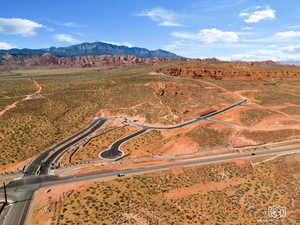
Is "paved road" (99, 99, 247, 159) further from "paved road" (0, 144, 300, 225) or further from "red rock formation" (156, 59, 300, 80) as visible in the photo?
"red rock formation" (156, 59, 300, 80)

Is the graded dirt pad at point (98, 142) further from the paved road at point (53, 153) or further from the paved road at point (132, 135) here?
the paved road at point (53, 153)

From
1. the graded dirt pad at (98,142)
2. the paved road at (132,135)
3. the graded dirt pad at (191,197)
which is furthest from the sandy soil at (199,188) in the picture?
the graded dirt pad at (98,142)

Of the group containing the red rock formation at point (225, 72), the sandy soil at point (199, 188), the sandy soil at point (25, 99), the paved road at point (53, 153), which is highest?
the red rock formation at point (225, 72)

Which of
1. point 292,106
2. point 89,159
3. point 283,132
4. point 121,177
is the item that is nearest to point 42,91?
point 89,159

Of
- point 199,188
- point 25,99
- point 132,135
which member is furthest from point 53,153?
point 25,99

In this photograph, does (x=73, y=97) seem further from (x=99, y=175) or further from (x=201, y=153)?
(x=201, y=153)

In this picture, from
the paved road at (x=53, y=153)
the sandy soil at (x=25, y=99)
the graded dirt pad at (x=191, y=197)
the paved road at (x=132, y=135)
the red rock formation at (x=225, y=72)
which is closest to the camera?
the graded dirt pad at (x=191, y=197)
